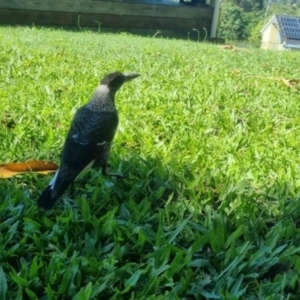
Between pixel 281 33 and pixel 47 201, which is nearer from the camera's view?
pixel 47 201

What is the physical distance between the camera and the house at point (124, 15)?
37.2 feet

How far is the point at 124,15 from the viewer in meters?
12.6

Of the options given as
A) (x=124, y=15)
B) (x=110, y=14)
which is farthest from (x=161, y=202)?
(x=124, y=15)

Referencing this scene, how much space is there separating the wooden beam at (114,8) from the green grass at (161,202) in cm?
684

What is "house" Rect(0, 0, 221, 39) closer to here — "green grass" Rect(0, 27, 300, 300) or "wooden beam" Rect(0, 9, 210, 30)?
"wooden beam" Rect(0, 9, 210, 30)

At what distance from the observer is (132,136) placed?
11.4 feet

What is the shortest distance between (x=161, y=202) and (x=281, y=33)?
1129 cm

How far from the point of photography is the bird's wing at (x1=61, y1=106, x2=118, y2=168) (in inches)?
99.0

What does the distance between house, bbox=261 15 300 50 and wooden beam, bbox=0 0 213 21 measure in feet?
4.49

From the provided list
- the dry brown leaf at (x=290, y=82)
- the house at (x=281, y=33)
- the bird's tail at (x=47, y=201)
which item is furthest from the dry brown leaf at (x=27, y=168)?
the house at (x=281, y=33)

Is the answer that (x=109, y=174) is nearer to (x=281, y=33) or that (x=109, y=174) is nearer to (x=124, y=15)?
(x=124, y=15)

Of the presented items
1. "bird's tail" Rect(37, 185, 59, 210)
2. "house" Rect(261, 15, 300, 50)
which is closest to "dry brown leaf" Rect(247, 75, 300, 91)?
"bird's tail" Rect(37, 185, 59, 210)

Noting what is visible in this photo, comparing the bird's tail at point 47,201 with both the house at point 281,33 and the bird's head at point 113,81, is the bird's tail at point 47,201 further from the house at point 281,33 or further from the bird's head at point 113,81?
the house at point 281,33

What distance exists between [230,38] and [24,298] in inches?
486
